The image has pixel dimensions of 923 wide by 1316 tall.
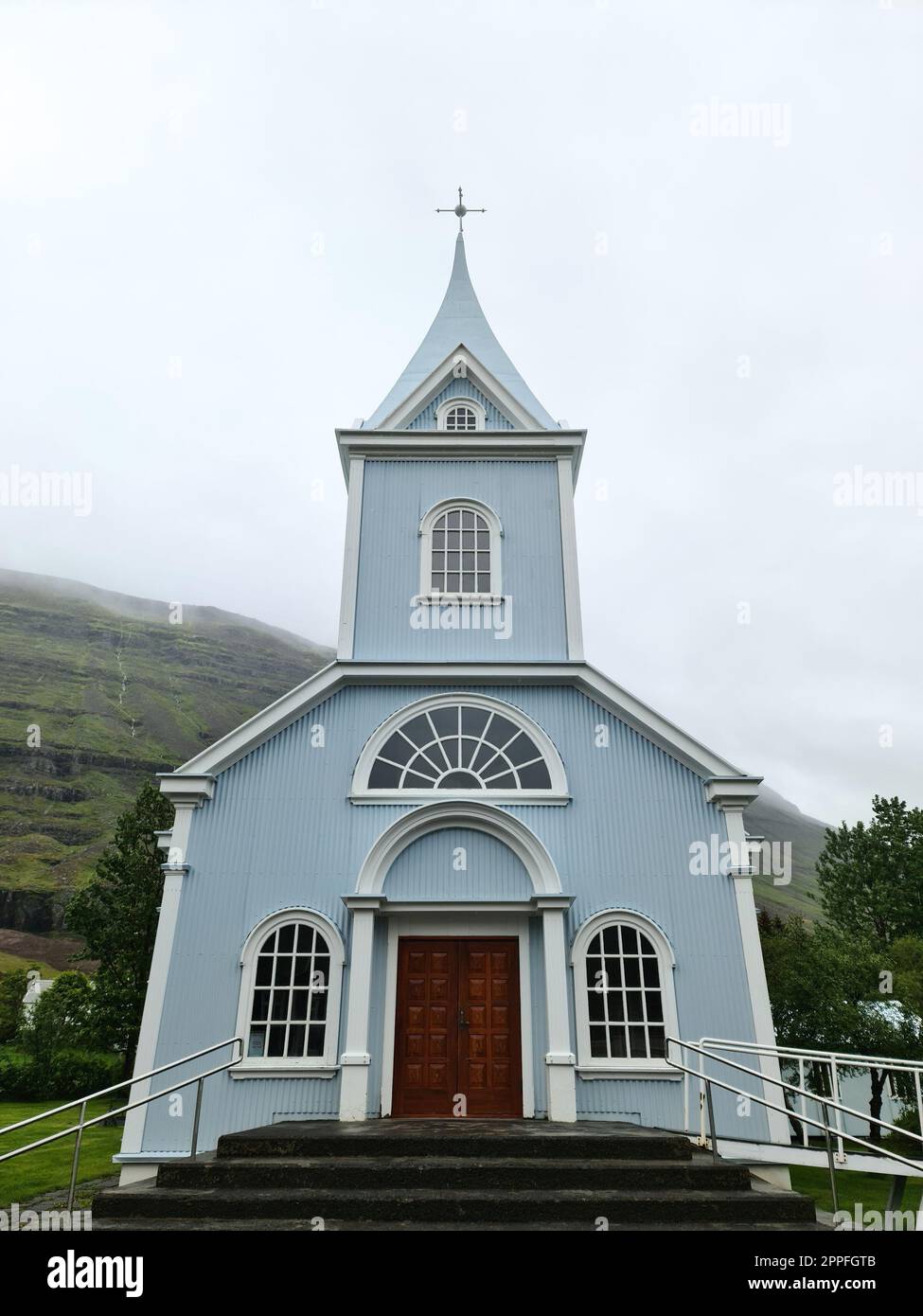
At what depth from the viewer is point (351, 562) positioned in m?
14.2

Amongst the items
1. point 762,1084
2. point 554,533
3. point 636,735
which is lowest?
point 762,1084

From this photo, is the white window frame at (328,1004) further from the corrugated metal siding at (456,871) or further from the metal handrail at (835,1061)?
the metal handrail at (835,1061)

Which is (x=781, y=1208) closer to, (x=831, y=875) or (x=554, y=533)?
(x=554, y=533)

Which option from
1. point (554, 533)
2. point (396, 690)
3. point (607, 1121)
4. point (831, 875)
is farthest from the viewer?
point (831, 875)

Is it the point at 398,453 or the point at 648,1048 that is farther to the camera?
the point at 398,453

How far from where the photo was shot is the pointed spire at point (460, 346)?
15.5 metres

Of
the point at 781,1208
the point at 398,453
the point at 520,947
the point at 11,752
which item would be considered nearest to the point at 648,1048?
the point at 520,947

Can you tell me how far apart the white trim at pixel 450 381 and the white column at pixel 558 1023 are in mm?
9083

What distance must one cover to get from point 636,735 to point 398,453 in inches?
268

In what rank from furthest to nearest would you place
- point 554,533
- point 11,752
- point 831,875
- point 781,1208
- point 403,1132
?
point 11,752
point 831,875
point 554,533
point 403,1132
point 781,1208

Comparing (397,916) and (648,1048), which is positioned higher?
(397,916)

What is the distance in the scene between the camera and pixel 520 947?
11320mm

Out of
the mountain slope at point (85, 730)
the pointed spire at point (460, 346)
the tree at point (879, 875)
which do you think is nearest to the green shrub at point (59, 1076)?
the pointed spire at point (460, 346)

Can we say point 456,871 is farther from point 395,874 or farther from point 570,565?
point 570,565
